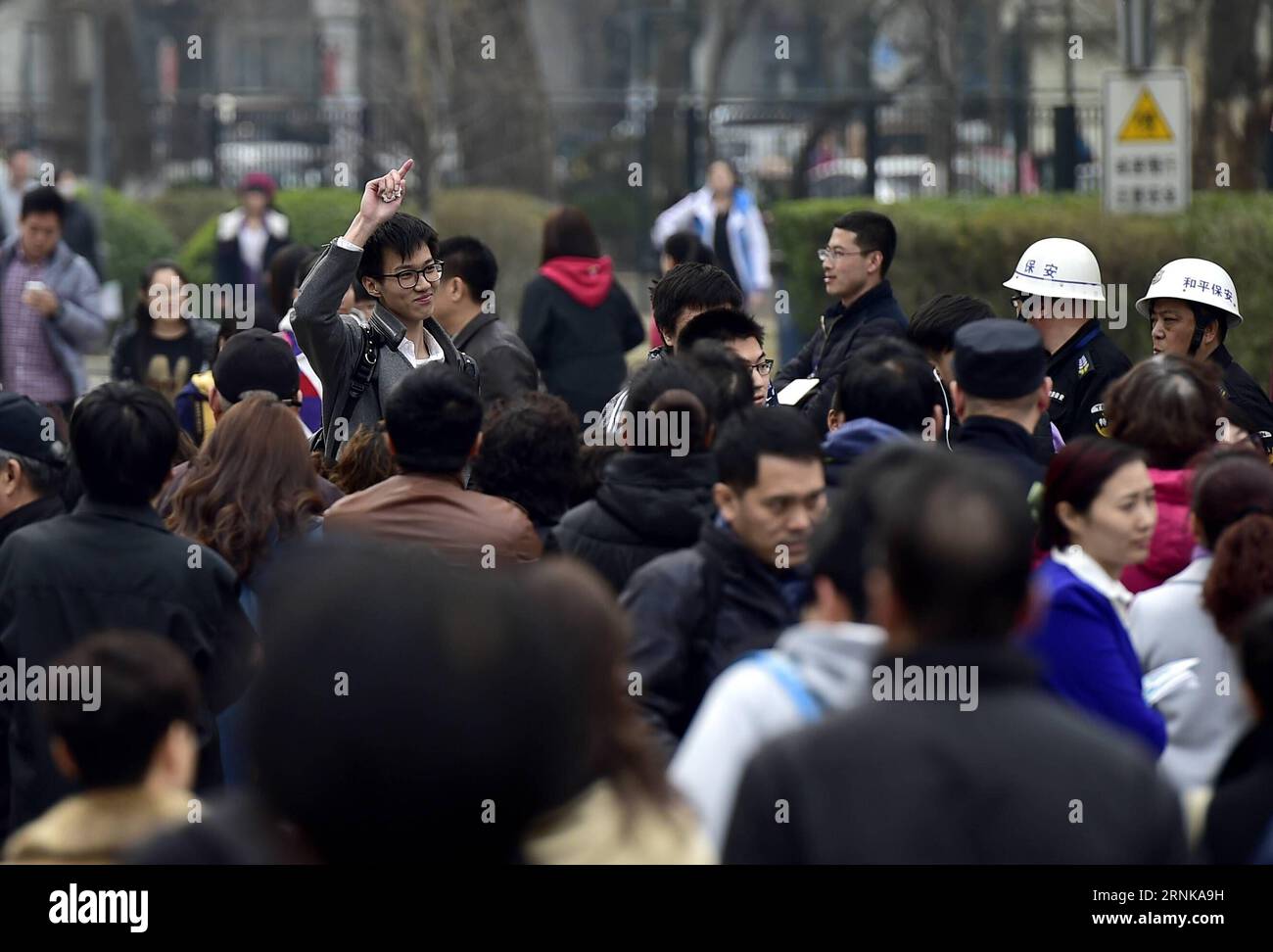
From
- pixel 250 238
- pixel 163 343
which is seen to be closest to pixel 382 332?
pixel 163 343

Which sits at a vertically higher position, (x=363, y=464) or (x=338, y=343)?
(x=338, y=343)

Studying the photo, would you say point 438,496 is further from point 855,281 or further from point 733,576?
point 855,281

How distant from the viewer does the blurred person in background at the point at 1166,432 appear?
5.19 metres

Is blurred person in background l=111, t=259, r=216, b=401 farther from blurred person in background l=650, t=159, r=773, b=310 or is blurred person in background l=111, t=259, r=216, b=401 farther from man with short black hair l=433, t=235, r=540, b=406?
blurred person in background l=650, t=159, r=773, b=310

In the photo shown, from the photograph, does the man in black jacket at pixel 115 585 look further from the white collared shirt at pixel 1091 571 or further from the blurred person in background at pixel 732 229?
the blurred person in background at pixel 732 229

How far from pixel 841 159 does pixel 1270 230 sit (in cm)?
1023

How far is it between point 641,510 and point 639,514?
0.03ft

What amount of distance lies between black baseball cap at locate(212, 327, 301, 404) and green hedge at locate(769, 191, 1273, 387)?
714 cm

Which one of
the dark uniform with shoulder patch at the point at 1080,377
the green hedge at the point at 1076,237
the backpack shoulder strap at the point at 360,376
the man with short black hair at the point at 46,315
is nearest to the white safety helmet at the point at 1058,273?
the dark uniform with shoulder patch at the point at 1080,377

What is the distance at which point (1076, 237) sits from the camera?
13266 mm

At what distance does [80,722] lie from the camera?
3254 mm

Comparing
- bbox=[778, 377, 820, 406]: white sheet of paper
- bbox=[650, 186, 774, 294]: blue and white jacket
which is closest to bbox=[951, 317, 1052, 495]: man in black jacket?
bbox=[778, 377, 820, 406]: white sheet of paper

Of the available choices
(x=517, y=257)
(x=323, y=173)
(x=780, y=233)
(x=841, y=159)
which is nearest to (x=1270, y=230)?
(x=780, y=233)

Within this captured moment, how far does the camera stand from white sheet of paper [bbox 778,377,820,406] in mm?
6905
